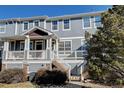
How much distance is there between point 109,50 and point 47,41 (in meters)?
9.42

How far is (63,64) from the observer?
21.8m

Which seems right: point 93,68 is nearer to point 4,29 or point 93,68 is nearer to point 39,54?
point 39,54

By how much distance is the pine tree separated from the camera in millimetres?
13109

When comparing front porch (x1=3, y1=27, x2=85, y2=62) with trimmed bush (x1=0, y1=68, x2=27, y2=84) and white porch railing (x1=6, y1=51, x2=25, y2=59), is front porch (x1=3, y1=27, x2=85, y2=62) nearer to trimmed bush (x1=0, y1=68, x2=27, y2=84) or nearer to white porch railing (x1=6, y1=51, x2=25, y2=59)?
white porch railing (x1=6, y1=51, x2=25, y2=59)

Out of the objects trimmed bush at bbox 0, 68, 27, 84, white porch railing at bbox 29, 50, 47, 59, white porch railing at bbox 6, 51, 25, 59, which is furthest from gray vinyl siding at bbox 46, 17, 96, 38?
trimmed bush at bbox 0, 68, 27, 84

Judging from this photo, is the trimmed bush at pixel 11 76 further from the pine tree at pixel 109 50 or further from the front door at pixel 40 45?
the pine tree at pixel 109 50

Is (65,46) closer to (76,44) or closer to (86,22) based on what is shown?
(76,44)

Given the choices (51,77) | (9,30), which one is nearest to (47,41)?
(51,77)

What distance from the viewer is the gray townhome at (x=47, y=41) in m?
21.3

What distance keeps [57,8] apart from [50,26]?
2387 millimetres

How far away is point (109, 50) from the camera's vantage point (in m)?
13.6

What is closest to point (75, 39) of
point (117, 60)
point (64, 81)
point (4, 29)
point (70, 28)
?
point (70, 28)

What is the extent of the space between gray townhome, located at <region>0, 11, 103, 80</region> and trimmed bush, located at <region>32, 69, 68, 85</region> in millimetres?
2122

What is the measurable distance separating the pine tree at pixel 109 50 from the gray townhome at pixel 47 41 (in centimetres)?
726
